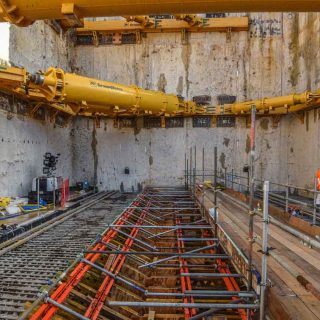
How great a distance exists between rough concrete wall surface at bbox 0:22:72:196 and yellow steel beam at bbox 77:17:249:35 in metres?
Answer: 2.08

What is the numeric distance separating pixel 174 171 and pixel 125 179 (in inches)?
97.7

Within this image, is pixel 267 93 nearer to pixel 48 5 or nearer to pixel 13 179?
pixel 13 179

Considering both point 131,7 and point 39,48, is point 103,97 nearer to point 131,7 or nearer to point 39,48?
point 39,48

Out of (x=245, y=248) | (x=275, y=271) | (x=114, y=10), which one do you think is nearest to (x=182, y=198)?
(x=245, y=248)

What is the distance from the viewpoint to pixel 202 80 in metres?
15.0

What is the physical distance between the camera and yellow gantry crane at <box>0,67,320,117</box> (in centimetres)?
823

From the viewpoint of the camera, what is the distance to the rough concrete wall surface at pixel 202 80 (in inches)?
571

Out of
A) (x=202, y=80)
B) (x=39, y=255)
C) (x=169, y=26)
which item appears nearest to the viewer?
(x=39, y=255)

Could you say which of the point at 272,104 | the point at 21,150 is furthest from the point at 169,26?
the point at 21,150

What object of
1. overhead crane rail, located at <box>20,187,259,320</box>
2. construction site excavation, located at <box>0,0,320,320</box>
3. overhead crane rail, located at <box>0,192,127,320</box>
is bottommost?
overhead crane rail, located at <box>20,187,259,320</box>

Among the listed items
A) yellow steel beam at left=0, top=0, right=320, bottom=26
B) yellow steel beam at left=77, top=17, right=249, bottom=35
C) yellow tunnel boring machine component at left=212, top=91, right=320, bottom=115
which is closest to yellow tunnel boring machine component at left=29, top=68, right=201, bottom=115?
yellow tunnel boring machine component at left=212, top=91, right=320, bottom=115

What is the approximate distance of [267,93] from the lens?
1461cm

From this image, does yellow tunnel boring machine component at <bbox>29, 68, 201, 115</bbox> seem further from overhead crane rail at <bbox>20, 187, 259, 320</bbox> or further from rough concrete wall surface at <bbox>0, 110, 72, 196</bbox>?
overhead crane rail at <bbox>20, 187, 259, 320</bbox>

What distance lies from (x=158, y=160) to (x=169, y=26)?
6.51 metres
